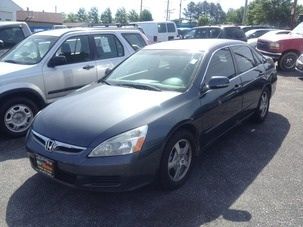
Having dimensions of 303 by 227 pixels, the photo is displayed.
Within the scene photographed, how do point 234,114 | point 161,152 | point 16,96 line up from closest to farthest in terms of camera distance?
1. point 161,152
2. point 234,114
3. point 16,96

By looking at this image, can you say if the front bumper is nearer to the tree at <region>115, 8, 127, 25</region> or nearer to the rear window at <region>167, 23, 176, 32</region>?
the rear window at <region>167, 23, 176, 32</region>

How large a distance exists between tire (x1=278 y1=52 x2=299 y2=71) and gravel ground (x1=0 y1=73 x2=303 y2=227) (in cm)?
881

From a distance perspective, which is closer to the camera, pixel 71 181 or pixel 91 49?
pixel 71 181

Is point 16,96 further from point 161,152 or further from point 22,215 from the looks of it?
point 161,152

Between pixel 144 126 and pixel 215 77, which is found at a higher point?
pixel 215 77

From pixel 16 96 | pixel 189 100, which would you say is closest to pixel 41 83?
pixel 16 96

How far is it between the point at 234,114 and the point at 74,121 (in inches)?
98.2

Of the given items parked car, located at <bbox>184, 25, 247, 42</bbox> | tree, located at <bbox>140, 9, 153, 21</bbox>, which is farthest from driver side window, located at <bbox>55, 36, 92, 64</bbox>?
tree, located at <bbox>140, 9, 153, 21</bbox>

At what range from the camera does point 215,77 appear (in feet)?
14.3

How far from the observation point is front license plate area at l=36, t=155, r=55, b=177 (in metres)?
3.55

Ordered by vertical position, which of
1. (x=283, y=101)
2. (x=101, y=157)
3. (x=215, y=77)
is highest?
(x=215, y=77)

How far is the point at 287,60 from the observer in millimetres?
13352

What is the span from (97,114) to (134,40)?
14.7 ft

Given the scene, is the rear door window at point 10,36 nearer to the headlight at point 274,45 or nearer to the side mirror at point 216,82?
the side mirror at point 216,82
